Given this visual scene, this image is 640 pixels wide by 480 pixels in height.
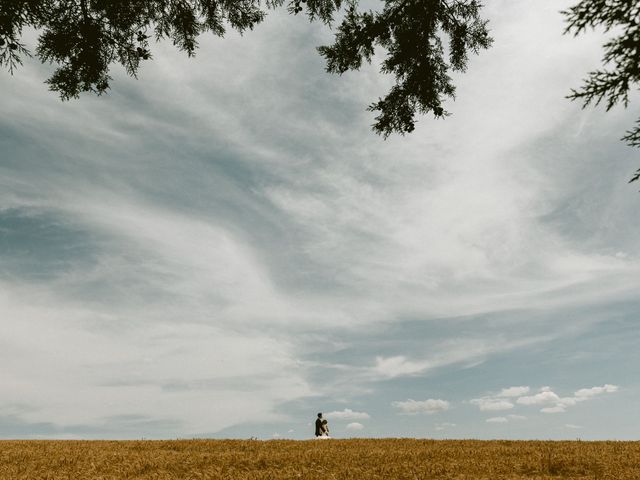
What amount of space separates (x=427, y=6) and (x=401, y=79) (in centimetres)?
124

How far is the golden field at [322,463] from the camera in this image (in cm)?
1081

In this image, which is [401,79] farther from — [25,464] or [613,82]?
[25,464]

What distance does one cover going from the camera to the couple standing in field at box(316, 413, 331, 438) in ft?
68.9

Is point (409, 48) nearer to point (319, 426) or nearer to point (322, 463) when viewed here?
point (322, 463)

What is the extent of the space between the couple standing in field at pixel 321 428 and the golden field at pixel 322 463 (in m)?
5.86

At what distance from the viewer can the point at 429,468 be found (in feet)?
36.1

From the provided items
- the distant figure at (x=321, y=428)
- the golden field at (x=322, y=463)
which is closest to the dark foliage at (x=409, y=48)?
the golden field at (x=322, y=463)

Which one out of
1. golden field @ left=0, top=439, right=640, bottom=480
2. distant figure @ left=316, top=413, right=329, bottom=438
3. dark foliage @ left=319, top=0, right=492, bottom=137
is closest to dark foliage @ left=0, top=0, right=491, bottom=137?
dark foliage @ left=319, top=0, right=492, bottom=137

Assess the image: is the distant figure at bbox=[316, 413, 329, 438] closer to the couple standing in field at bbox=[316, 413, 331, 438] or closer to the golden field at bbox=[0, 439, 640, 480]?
the couple standing in field at bbox=[316, 413, 331, 438]

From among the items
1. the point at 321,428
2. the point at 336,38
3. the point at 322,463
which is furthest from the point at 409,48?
the point at 321,428

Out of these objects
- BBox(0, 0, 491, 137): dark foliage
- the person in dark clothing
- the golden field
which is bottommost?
the golden field

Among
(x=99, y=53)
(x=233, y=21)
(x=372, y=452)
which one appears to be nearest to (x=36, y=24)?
(x=99, y=53)

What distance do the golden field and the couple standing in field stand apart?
586cm

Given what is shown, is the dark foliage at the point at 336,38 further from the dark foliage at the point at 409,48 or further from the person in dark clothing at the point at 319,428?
the person in dark clothing at the point at 319,428
